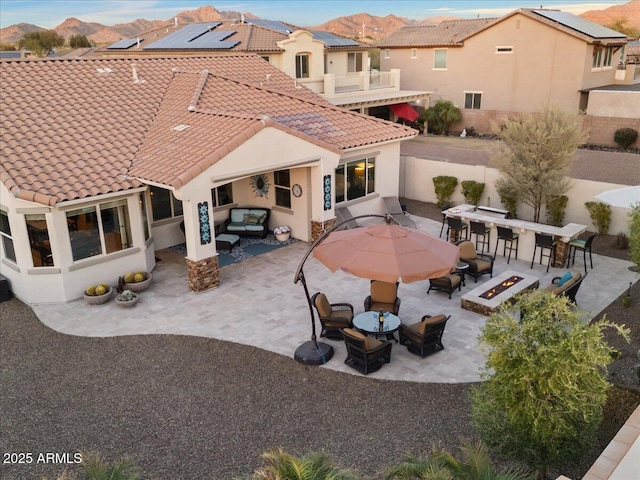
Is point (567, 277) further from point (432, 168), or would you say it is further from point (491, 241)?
point (432, 168)

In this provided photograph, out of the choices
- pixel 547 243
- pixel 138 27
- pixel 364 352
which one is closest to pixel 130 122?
pixel 364 352

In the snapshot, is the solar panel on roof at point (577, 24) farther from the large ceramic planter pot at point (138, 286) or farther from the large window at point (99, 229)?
the large ceramic planter pot at point (138, 286)

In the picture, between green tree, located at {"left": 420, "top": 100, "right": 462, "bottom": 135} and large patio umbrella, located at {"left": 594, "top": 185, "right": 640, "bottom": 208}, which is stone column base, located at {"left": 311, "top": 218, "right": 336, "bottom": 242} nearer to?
large patio umbrella, located at {"left": 594, "top": 185, "right": 640, "bottom": 208}

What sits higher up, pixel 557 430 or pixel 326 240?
pixel 326 240

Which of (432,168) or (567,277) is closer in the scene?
(567,277)

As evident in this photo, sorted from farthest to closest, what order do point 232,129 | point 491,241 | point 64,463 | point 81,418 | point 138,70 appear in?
1. point 138,70
2. point 491,241
3. point 232,129
4. point 81,418
5. point 64,463

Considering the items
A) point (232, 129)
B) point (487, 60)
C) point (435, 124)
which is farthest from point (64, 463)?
point (487, 60)
